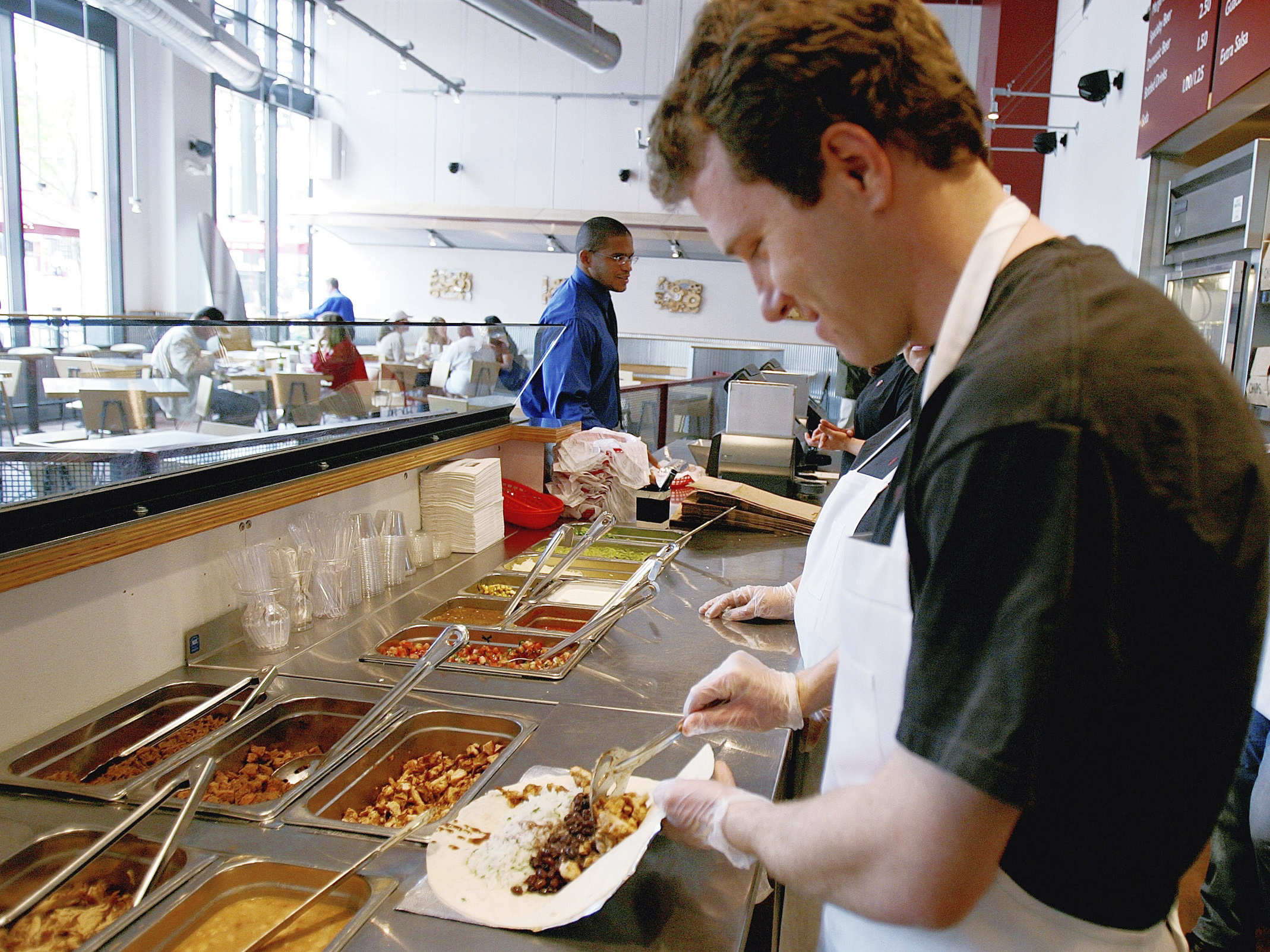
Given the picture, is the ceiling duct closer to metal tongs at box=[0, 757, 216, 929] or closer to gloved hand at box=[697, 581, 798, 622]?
gloved hand at box=[697, 581, 798, 622]

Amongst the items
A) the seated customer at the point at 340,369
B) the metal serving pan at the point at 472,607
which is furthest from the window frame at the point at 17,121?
the metal serving pan at the point at 472,607

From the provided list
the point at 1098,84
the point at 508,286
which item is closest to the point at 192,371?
the point at 1098,84

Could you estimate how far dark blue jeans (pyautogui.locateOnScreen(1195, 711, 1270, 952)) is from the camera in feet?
7.02

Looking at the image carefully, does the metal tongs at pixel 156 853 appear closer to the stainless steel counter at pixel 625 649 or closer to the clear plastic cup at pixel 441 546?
the stainless steel counter at pixel 625 649

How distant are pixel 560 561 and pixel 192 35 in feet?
26.6

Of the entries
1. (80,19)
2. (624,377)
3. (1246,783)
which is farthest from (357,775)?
(80,19)

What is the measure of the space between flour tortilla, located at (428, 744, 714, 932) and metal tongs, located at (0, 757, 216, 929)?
1.02 feet

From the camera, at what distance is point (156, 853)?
3.75 feet

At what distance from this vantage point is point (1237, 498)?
0.62 m

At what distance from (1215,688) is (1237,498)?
0.15 meters

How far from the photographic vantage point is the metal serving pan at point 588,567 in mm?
2551

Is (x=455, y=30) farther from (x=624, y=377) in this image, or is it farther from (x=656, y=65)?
(x=624, y=377)

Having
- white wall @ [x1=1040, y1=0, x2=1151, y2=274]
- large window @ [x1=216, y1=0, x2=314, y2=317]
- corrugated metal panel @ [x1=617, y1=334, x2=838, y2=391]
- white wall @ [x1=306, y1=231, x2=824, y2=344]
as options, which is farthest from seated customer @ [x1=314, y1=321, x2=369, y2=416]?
white wall @ [x1=306, y1=231, x2=824, y2=344]

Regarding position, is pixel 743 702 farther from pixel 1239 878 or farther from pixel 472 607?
pixel 1239 878
